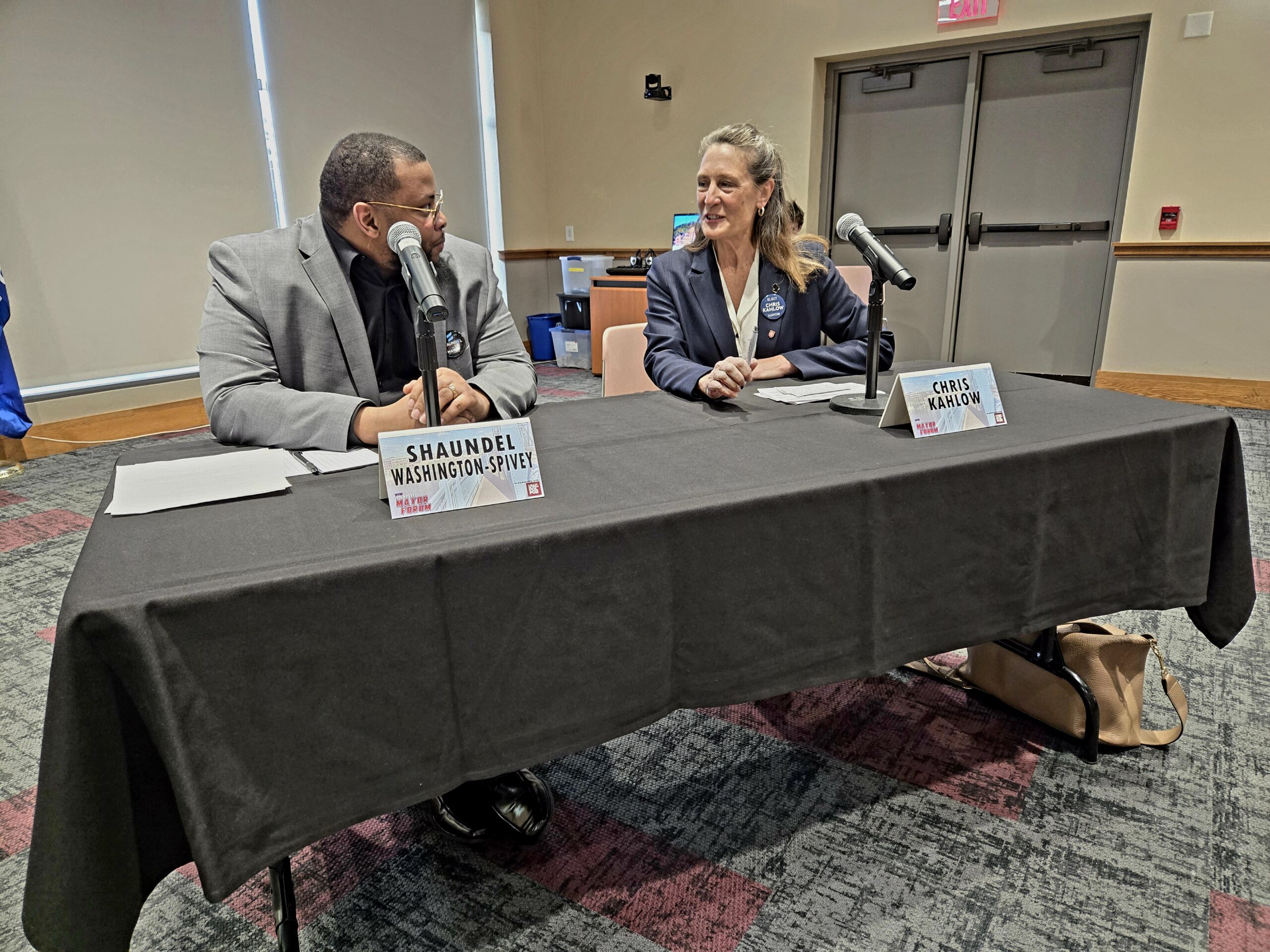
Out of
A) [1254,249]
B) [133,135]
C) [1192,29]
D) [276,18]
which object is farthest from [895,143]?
[133,135]

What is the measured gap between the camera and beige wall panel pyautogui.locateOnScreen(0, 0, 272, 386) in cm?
335

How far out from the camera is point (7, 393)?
3.20 meters

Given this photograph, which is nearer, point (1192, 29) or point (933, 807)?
point (933, 807)

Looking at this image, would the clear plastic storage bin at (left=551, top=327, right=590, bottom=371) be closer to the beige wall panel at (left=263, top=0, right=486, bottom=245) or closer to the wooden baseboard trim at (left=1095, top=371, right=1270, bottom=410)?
the beige wall panel at (left=263, top=0, right=486, bottom=245)

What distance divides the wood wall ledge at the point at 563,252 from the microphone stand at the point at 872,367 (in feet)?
14.3

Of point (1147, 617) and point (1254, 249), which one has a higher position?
point (1254, 249)

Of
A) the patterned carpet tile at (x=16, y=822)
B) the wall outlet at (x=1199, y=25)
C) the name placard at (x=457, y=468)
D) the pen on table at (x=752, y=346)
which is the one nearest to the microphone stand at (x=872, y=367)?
the pen on table at (x=752, y=346)

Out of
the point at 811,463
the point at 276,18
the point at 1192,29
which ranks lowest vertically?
the point at 811,463

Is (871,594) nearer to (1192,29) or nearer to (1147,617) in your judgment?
(1147,617)

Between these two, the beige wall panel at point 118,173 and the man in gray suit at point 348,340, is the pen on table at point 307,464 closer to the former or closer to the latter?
the man in gray suit at point 348,340

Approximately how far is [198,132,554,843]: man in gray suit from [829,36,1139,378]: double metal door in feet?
13.3

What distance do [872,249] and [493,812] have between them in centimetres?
110

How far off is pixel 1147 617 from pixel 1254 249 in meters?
2.91

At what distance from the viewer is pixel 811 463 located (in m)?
1.08
